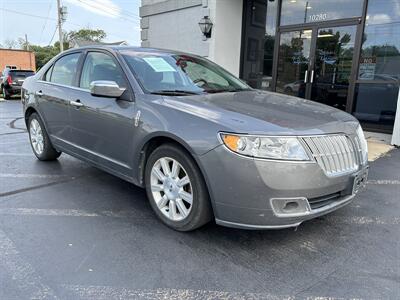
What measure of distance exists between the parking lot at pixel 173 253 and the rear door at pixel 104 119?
0.51 meters

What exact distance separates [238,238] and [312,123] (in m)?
1.14

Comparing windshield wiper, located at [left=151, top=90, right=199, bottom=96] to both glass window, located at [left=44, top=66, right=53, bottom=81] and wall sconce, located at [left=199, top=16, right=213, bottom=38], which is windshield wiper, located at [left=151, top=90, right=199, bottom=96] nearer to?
glass window, located at [left=44, top=66, right=53, bottom=81]

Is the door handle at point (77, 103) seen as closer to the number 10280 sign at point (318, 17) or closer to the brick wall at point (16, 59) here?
the number 10280 sign at point (318, 17)

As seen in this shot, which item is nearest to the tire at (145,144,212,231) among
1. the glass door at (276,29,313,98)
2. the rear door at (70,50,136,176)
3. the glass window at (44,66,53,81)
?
the rear door at (70,50,136,176)

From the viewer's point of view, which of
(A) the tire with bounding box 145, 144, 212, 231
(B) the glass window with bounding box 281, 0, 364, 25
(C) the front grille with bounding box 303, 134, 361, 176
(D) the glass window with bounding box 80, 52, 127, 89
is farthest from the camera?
(B) the glass window with bounding box 281, 0, 364, 25

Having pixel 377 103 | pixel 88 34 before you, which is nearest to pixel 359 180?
pixel 377 103

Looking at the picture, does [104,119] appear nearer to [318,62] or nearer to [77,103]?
[77,103]

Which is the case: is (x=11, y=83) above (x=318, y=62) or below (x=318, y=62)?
below

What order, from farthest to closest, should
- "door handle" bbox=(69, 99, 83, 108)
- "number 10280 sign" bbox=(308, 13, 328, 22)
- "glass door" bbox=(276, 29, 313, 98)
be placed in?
"glass door" bbox=(276, 29, 313, 98) → "number 10280 sign" bbox=(308, 13, 328, 22) → "door handle" bbox=(69, 99, 83, 108)

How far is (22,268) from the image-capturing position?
256 cm

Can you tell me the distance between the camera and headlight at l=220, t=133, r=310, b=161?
2533mm

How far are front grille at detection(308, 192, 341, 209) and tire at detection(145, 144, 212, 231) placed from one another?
31.0 inches

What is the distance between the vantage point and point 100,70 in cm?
393

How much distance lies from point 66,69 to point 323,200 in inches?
139
